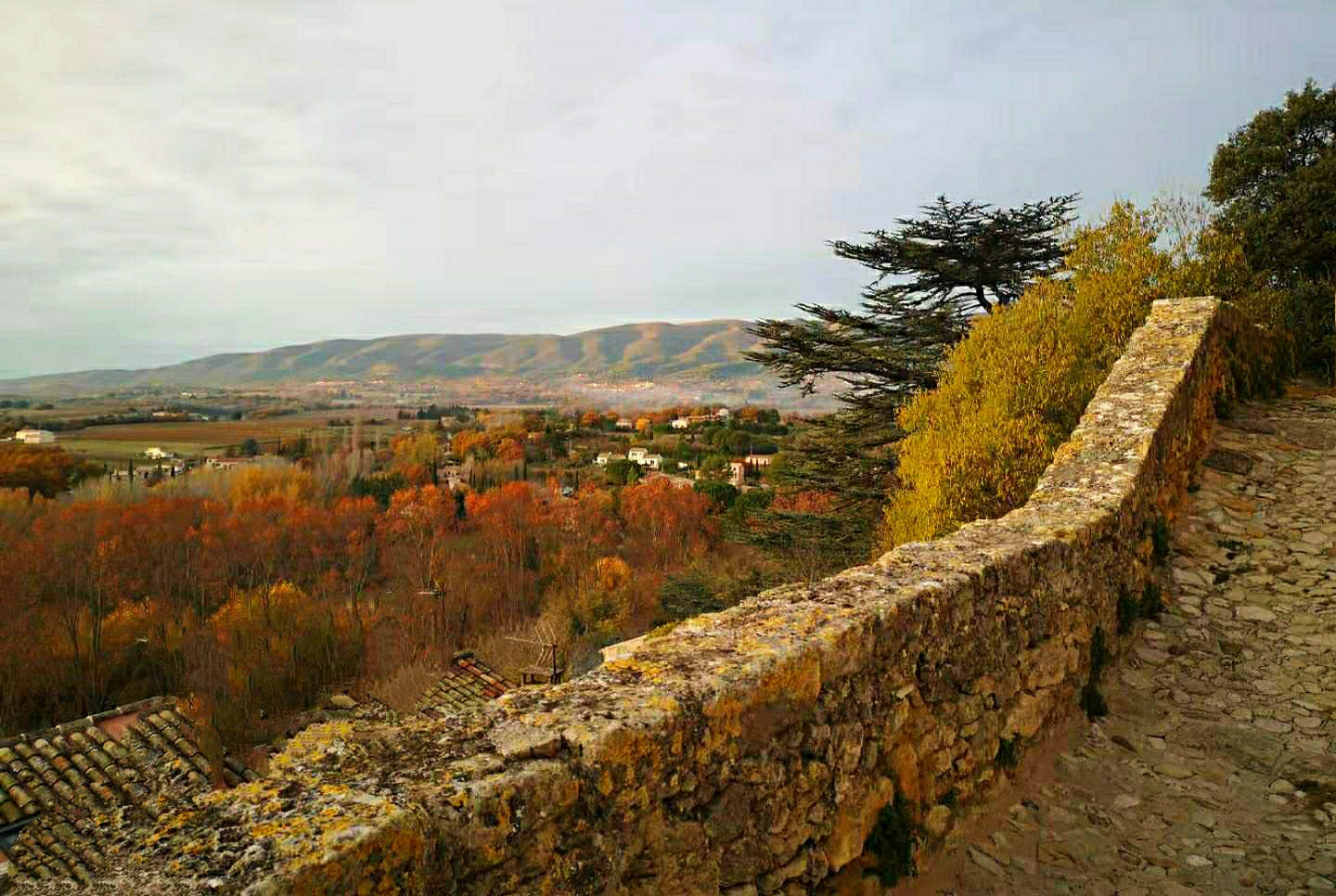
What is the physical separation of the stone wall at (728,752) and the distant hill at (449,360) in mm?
106002

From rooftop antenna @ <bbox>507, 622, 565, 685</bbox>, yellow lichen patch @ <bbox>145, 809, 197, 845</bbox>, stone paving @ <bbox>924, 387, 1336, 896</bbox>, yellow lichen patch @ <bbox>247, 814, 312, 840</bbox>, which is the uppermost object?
yellow lichen patch @ <bbox>247, 814, 312, 840</bbox>

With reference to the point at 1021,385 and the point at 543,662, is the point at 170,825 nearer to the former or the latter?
the point at 1021,385

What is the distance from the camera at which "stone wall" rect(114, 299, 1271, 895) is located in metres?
1.93

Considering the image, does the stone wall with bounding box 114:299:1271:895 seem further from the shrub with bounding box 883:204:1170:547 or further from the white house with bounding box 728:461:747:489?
the white house with bounding box 728:461:747:489

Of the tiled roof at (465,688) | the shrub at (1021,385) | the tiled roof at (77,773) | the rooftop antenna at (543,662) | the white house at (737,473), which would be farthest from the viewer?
the white house at (737,473)

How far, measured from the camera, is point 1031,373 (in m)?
8.38

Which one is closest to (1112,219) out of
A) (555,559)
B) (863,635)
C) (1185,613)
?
(1185,613)

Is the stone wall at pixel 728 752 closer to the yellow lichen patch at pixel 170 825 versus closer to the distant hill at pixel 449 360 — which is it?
the yellow lichen patch at pixel 170 825

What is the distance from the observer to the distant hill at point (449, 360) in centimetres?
12669

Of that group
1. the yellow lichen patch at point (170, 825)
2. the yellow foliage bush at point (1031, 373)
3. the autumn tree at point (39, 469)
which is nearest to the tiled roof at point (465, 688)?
the yellow foliage bush at point (1031, 373)

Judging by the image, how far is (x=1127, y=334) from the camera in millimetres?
Answer: 9992

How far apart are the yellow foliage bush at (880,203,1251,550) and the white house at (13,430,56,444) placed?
68614mm

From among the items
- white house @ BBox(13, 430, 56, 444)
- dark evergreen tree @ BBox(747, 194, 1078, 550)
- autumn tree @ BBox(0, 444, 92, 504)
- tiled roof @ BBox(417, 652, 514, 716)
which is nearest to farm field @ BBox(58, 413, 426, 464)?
white house @ BBox(13, 430, 56, 444)

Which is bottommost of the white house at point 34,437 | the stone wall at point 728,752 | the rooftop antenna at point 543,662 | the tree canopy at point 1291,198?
the rooftop antenna at point 543,662
